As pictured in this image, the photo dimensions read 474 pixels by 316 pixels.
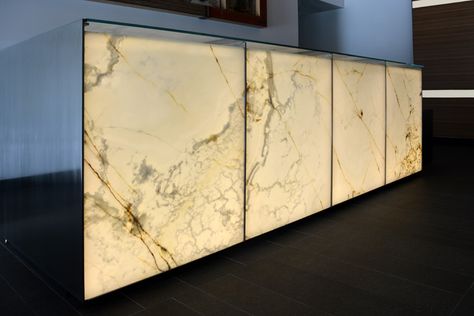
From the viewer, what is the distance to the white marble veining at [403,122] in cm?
Result: 412

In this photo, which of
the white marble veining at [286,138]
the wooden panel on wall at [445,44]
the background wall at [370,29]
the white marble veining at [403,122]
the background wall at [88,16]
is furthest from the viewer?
the background wall at [370,29]

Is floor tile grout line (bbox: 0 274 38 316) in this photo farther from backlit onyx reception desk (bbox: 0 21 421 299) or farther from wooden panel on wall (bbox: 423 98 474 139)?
wooden panel on wall (bbox: 423 98 474 139)

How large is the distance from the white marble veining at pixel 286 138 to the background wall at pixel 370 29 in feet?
20.8

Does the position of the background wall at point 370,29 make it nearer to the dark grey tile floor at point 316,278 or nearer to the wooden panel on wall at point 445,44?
the wooden panel on wall at point 445,44

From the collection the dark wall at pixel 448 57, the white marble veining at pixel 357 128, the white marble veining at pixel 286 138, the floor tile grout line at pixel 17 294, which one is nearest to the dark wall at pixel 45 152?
the floor tile grout line at pixel 17 294

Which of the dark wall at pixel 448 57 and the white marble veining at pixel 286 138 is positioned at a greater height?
the dark wall at pixel 448 57

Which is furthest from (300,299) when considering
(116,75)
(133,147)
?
(116,75)

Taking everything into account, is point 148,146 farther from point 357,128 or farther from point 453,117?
point 453,117

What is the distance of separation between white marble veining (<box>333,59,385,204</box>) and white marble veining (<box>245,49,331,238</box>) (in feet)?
0.49

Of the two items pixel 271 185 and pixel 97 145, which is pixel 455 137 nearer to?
pixel 271 185

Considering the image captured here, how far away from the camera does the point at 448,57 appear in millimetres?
8023

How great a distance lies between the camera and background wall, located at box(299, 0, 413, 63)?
28.3 ft

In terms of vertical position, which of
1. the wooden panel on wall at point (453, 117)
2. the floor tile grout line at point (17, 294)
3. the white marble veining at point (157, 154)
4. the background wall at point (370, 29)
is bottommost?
the floor tile grout line at point (17, 294)

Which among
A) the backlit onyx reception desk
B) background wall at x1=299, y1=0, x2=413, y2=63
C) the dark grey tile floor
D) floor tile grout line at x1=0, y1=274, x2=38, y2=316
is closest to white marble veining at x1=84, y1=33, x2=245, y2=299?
the backlit onyx reception desk
